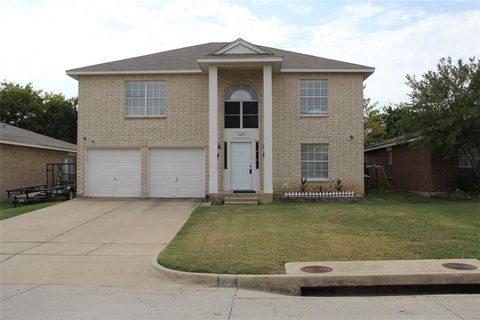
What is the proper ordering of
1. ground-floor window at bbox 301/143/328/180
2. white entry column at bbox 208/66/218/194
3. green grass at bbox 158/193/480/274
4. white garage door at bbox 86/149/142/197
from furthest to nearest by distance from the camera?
white garage door at bbox 86/149/142/197
ground-floor window at bbox 301/143/328/180
white entry column at bbox 208/66/218/194
green grass at bbox 158/193/480/274

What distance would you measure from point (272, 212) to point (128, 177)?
312 inches

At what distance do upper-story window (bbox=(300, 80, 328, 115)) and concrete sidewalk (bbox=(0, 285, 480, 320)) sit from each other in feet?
46.5

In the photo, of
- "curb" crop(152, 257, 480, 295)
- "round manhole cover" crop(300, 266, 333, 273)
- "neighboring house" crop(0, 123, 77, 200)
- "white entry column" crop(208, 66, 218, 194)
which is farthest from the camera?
"neighboring house" crop(0, 123, 77, 200)

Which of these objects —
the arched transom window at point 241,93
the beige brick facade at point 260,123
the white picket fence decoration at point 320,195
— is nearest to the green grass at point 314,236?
the white picket fence decoration at point 320,195

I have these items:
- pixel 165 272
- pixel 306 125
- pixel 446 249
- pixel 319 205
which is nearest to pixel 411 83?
pixel 306 125

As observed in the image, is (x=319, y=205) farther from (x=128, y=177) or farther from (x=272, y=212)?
(x=128, y=177)

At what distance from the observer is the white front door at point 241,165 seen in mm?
20234

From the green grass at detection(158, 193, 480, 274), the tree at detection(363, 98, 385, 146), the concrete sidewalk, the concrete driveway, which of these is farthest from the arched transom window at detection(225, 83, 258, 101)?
the tree at detection(363, 98, 385, 146)

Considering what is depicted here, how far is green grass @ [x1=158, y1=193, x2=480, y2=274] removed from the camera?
29.0 feet

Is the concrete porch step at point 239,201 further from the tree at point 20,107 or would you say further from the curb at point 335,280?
the tree at point 20,107

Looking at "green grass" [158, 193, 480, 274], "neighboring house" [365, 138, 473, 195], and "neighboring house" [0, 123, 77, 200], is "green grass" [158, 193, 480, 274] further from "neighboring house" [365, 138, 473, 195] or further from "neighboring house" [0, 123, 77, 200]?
"neighboring house" [0, 123, 77, 200]

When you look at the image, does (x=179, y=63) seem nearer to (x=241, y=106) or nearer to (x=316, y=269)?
(x=241, y=106)

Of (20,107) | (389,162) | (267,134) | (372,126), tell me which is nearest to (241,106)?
(267,134)

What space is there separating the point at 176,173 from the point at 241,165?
2899 mm
